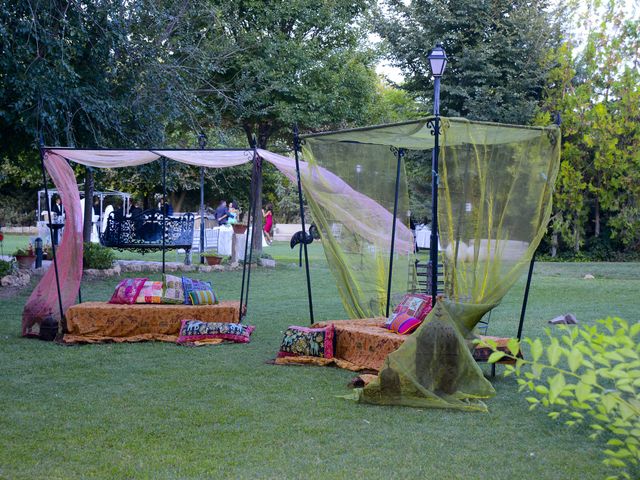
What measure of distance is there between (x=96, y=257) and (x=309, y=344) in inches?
342

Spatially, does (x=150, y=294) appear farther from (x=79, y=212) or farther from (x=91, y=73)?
(x=91, y=73)

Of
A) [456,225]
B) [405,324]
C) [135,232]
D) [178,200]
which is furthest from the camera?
[178,200]

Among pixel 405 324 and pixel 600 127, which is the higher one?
pixel 600 127

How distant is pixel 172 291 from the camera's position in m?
9.05

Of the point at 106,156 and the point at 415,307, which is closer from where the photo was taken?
the point at 415,307

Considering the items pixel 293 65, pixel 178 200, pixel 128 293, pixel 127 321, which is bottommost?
pixel 127 321

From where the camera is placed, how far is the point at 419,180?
2489 centimetres

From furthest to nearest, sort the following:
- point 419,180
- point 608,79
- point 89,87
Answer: point 419,180
point 608,79
point 89,87

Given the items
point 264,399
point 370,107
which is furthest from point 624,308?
point 370,107

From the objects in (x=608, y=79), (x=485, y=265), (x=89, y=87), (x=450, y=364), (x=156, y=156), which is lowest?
(x=450, y=364)

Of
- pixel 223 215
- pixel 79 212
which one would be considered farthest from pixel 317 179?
pixel 223 215

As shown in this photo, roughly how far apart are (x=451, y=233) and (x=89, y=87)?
7.13 meters

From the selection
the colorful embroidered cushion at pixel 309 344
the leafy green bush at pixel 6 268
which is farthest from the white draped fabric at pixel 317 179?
the leafy green bush at pixel 6 268

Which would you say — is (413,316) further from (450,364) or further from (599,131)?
(599,131)
